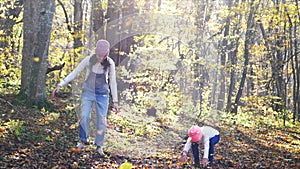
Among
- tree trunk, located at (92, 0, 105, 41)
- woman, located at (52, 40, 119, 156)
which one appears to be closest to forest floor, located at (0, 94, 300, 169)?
woman, located at (52, 40, 119, 156)

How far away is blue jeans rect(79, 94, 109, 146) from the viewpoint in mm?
7148

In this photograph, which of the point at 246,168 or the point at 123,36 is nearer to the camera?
the point at 246,168

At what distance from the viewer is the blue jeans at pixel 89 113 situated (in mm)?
7148

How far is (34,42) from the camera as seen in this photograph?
9758mm

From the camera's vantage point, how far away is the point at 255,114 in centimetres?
2316

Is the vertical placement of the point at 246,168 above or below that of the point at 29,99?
below

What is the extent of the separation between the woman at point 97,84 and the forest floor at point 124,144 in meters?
0.51

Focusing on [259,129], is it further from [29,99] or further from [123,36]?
[29,99]

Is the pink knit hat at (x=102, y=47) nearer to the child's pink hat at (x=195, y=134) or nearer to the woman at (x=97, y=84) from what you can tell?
the woman at (x=97, y=84)

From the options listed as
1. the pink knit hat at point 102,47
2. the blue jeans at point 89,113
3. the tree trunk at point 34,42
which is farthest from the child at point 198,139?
the tree trunk at point 34,42

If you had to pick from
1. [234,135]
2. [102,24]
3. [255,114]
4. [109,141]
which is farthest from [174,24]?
[109,141]

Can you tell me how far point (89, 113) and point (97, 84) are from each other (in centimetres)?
61

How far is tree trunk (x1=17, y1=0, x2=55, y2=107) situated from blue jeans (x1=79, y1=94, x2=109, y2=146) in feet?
10.5

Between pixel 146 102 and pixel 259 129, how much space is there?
5.41 metres
